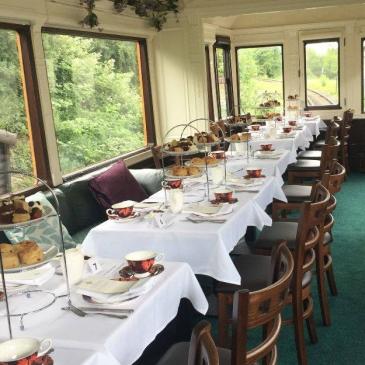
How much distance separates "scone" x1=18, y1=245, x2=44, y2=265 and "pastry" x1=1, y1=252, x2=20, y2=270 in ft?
0.04

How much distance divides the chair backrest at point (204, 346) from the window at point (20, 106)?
8.14 feet

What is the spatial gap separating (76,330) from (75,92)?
3256 millimetres

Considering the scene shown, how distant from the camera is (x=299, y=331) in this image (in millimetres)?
2330

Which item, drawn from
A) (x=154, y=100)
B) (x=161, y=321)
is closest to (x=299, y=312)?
(x=161, y=321)

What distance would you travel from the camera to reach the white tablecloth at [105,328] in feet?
4.52

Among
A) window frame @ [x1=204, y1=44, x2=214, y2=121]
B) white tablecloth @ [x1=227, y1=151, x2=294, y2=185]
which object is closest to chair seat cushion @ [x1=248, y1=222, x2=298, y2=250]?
white tablecloth @ [x1=227, y1=151, x2=294, y2=185]

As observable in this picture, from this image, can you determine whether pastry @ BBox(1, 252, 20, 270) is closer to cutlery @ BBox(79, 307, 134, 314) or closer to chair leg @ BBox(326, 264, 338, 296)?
cutlery @ BBox(79, 307, 134, 314)

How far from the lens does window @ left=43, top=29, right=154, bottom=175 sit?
13.8 feet

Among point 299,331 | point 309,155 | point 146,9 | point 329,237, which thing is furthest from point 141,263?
point 309,155

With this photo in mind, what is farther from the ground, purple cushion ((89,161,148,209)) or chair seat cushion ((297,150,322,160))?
Answer: purple cushion ((89,161,148,209))

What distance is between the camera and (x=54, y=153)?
3.90 meters

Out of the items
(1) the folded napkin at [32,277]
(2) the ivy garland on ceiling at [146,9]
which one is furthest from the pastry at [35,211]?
(2) the ivy garland on ceiling at [146,9]

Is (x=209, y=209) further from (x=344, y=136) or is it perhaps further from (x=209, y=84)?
(x=209, y=84)

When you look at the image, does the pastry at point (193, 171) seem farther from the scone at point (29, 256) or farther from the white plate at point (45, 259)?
the scone at point (29, 256)
